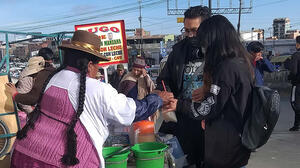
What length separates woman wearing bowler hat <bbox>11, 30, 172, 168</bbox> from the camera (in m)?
1.95

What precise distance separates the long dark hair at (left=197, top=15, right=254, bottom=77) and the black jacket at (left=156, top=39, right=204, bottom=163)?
2.42ft

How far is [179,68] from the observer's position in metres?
2.96

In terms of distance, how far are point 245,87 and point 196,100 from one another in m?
0.41

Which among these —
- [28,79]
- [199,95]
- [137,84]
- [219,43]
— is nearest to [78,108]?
[199,95]

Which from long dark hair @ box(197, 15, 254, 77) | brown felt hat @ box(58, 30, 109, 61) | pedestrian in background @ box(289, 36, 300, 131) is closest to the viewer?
brown felt hat @ box(58, 30, 109, 61)

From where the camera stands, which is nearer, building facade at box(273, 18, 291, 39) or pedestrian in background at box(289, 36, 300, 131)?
pedestrian in background at box(289, 36, 300, 131)

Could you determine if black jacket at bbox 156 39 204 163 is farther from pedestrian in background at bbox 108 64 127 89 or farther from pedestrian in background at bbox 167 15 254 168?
pedestrian in background at bbox 108 64 127 89

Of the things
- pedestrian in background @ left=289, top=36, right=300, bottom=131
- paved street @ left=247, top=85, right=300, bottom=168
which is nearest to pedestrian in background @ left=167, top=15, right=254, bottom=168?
paved street @ left=247, top=85, right=300, bottom=168

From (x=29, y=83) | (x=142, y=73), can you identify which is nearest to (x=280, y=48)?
(x=142, y=73)

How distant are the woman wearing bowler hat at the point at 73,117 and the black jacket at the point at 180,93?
978 millimetres

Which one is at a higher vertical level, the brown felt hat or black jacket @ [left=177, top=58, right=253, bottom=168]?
the brown felt hat

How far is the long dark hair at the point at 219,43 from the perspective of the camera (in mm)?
2186

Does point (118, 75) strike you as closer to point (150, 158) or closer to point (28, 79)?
point (28, 79)

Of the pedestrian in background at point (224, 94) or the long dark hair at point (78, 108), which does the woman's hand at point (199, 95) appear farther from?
the long dark hair at point (78, 108)
